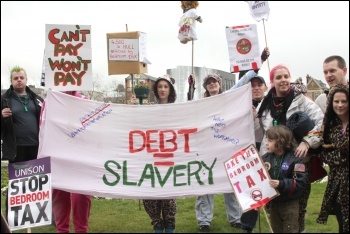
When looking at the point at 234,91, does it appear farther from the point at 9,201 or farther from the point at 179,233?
the point at 9,201

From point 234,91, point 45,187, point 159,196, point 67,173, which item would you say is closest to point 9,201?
point 45,187

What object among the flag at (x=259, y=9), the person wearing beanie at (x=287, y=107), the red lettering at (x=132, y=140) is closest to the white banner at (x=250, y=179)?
the person wearing beanie at (x=287, y=107)

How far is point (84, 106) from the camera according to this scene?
18.7 feet

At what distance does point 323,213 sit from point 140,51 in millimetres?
3798

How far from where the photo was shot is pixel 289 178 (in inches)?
182

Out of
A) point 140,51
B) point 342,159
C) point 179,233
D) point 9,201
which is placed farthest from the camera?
point 140,51

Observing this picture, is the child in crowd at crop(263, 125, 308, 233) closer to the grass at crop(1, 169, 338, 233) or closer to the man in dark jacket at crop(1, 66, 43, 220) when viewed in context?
the grass at crop(1, 169, 338, 233)

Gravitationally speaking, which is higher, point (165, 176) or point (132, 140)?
point (132, 140)

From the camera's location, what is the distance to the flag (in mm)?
6887

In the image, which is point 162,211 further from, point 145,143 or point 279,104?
point 279,104

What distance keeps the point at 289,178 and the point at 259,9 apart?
3.17 m

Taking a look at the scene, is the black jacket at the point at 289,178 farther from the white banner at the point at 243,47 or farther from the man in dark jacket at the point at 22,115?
the man in dark jacket at the point at 22,115

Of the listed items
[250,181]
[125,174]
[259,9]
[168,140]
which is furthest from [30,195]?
[259,9]

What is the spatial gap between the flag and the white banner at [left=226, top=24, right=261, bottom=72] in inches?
30.5
